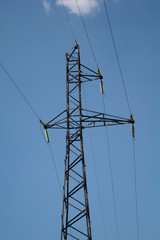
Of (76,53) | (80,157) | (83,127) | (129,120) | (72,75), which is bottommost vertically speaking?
(80,157)

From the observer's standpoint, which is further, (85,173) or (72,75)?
(72,75)

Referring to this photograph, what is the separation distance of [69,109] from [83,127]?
1433 mm

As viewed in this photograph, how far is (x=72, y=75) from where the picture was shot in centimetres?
1159

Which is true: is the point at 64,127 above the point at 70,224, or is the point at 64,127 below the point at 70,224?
above

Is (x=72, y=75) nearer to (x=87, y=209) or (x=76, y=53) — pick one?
(x=76, y=53)

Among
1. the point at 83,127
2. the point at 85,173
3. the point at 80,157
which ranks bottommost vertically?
the point at 85,173

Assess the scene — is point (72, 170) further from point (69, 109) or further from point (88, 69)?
point (88, 69)

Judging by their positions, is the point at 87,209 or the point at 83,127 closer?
the point at 87,209

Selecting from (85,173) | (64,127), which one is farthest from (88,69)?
(85,173)

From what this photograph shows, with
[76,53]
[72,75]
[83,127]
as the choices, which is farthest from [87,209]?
[76,53]

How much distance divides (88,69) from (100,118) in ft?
11.8

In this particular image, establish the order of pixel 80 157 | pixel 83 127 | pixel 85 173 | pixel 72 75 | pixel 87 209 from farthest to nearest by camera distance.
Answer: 1. pixel 72 75
2. pixel 83 127
3. pixel 80 157
4. pixel 85 173
5. pixel 87 209

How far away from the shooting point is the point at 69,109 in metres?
10.5

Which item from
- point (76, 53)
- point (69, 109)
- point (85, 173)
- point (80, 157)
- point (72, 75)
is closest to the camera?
point (85, 173)
